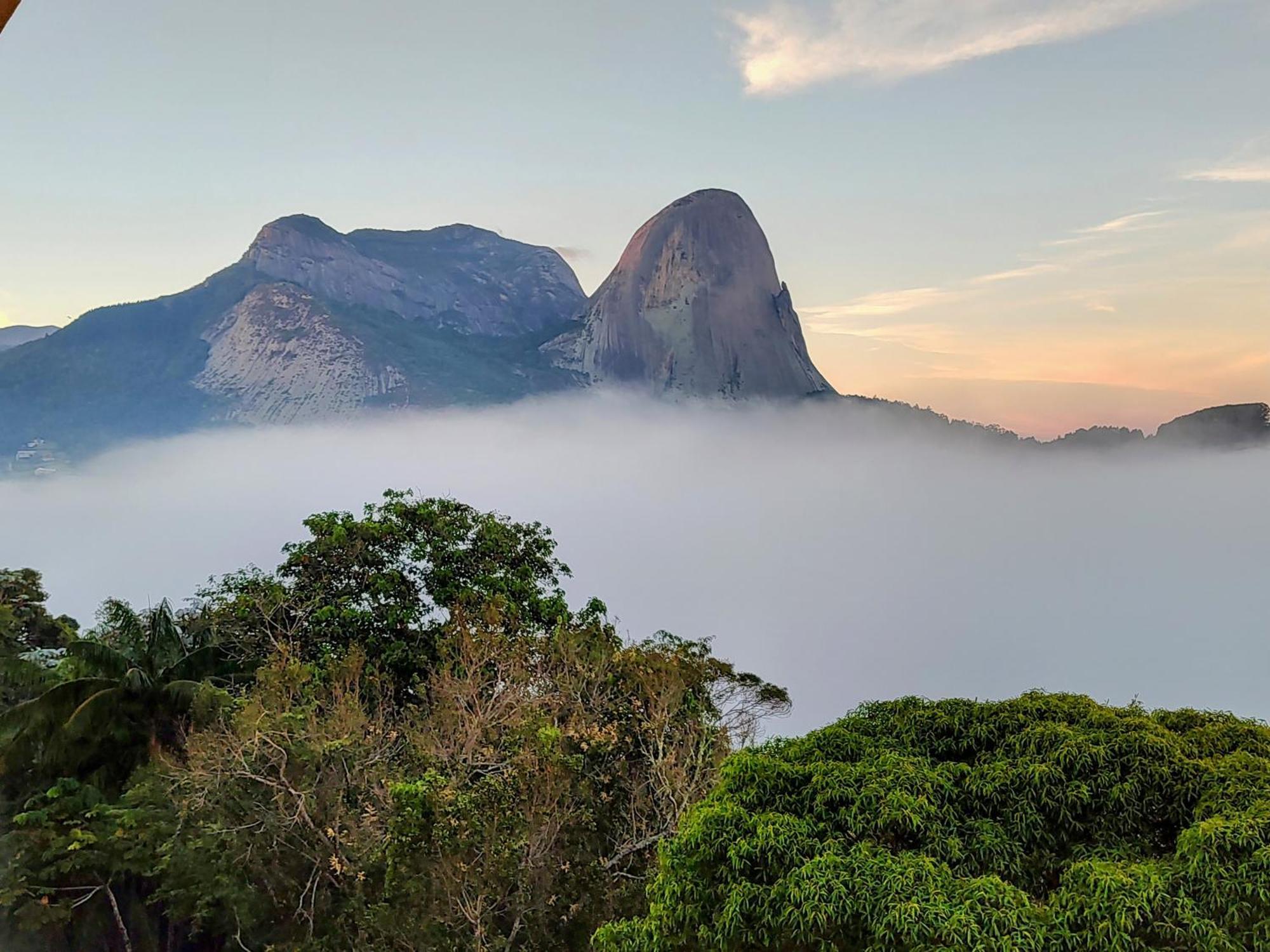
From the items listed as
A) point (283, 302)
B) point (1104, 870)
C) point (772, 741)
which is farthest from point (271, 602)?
point (283, 302)

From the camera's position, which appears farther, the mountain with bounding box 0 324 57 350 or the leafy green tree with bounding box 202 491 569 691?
the mountain with bounding box 0 324 57 350

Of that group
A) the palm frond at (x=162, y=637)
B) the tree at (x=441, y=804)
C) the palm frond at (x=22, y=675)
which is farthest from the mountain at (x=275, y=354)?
the tree at (x=441, y=804)

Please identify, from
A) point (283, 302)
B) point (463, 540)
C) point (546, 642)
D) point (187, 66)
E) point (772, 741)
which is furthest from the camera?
point (283, 302)

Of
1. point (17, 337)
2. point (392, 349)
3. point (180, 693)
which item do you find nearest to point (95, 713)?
point (180, 693)

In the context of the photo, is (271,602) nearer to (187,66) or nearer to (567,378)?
(187,66)

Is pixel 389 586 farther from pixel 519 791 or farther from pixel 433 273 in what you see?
pixel 433 273

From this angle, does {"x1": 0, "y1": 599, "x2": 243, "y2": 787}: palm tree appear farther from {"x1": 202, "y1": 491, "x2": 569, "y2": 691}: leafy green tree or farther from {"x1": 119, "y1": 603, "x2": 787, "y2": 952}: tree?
{"x1": 202, "y1": 491, "x2": 569, "y2": 691}: leafy green tree

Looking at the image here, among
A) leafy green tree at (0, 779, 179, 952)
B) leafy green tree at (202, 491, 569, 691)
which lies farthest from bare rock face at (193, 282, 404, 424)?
leafy green tree at (0, 779, 179, 952)
